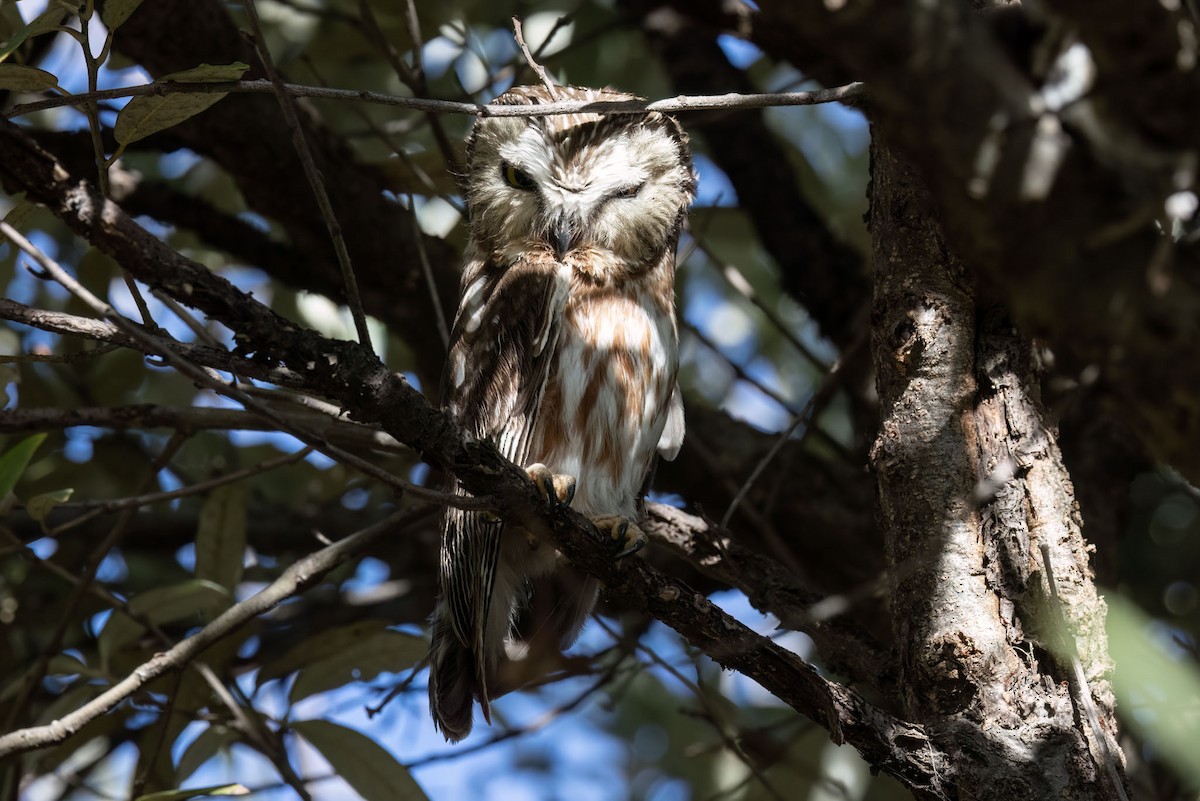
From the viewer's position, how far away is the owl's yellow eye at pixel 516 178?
304cm

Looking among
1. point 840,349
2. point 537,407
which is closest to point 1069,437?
point 840,349

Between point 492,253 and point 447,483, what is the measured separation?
696mm

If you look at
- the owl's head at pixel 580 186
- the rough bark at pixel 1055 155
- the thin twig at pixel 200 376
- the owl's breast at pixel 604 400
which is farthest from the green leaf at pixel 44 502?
the rough bark at pixel 1055 155

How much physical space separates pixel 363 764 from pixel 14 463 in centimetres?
98

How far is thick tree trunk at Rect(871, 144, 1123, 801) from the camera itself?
1.74 meters

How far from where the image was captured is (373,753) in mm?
2518

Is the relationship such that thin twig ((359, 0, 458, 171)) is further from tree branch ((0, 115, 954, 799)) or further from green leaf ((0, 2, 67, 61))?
tree branch ((0, 115, 954, 799))

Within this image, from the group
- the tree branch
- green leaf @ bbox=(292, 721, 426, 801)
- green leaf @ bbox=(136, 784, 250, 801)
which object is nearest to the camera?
the tree branch

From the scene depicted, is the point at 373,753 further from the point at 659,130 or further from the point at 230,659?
the point at 659,130

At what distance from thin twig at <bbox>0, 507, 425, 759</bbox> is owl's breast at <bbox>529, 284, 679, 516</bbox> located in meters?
0.39

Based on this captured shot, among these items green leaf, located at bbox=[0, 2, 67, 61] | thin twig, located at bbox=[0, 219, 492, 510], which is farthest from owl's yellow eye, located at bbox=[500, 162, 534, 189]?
thin twig, located at bbox=[0, 219, 492, 510]

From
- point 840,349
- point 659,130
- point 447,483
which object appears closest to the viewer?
point 447,483

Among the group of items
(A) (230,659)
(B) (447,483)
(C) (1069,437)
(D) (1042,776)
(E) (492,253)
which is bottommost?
(D) (1042,776)

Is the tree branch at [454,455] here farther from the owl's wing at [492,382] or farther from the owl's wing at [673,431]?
the owl's wing at [673,431]
